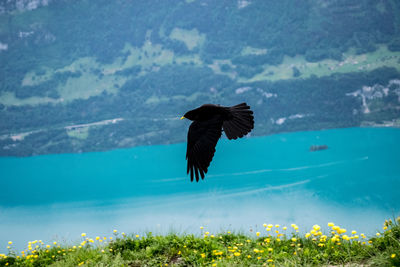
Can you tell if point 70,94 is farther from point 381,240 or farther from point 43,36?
point 381,240

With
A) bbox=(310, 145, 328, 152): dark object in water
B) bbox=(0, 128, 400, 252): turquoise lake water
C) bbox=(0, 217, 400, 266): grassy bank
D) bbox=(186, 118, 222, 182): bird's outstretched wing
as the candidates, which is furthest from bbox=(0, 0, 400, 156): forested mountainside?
bbox=(186, 118, 222, 182): bird's outstretched wing

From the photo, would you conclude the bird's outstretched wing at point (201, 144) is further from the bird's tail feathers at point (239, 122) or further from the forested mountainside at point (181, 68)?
the forested mountainside at point (181, 68)

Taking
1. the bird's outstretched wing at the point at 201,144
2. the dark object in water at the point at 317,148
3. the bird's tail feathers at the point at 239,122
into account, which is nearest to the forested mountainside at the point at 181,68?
the dark object in water at the point at 317,148

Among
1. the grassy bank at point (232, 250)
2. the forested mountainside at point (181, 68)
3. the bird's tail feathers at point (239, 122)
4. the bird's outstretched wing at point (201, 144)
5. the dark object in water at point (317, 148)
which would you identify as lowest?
the grassy bank at point (232, 250)

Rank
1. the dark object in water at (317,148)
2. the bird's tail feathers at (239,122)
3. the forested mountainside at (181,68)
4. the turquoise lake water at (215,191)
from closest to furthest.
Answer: the bird's tail feathers at (239,122), the turquoise lake water at (215,191), the dark object in water at (317,148), the forested mountainside at (181,68)

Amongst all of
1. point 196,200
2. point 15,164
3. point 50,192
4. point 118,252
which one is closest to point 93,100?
point 15,164
